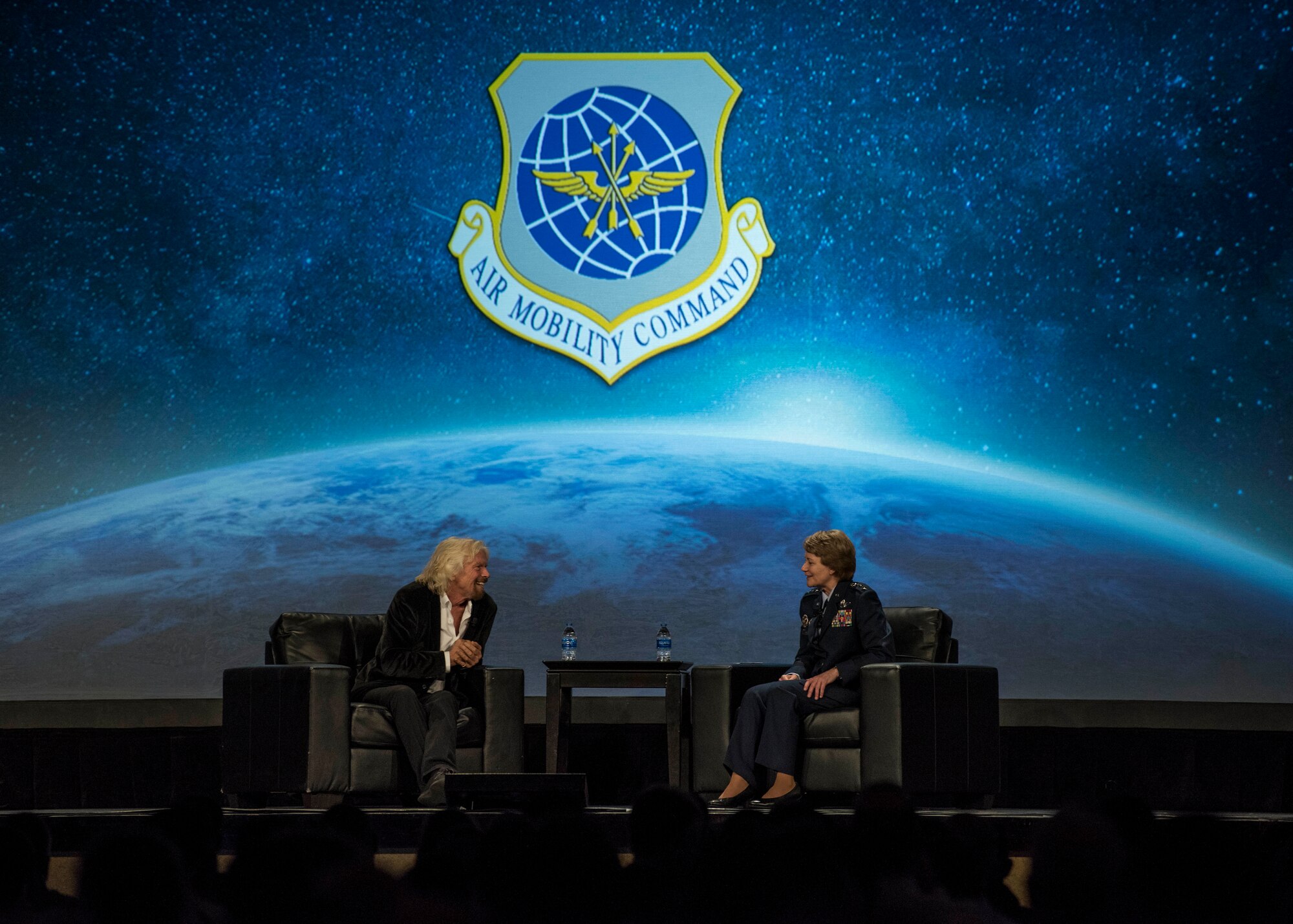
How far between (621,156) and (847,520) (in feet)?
6.23

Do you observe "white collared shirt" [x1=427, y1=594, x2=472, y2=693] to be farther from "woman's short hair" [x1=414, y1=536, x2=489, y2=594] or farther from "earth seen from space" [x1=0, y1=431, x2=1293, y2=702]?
"earth seen from space" [x1=0, y1=431, x2=1293, y2=702]

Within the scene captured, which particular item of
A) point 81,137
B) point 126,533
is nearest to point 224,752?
point 126,533

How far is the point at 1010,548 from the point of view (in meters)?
5.46

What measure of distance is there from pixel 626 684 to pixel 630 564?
1186mm

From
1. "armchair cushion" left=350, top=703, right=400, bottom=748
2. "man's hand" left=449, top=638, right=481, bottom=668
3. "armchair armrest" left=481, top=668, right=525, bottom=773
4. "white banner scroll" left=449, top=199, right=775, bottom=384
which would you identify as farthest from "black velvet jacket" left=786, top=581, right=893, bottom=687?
"white banner scroll" left=449, top=199, right=775, bottom=384

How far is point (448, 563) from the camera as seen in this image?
4.12 m

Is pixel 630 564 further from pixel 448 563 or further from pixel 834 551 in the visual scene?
pixel 834 551

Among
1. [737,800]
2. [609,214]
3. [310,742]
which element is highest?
[609,214]

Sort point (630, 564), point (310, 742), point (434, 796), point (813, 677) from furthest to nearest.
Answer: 1. point (630, 564)
2. point (813, 677)
3. point (310, 742)
4. point (434, 796)

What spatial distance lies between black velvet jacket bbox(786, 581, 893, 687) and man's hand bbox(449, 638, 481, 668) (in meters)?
1.00

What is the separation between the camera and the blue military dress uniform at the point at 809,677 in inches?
152

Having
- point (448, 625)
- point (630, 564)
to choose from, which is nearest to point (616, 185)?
point (630, 564)

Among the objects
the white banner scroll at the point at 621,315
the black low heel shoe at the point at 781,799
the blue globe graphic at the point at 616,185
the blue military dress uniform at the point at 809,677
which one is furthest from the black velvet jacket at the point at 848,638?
the blue globe graphic at the point at 616,185

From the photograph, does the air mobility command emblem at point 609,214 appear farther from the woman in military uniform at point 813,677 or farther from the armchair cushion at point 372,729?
the armchair cushion at point 372,729
